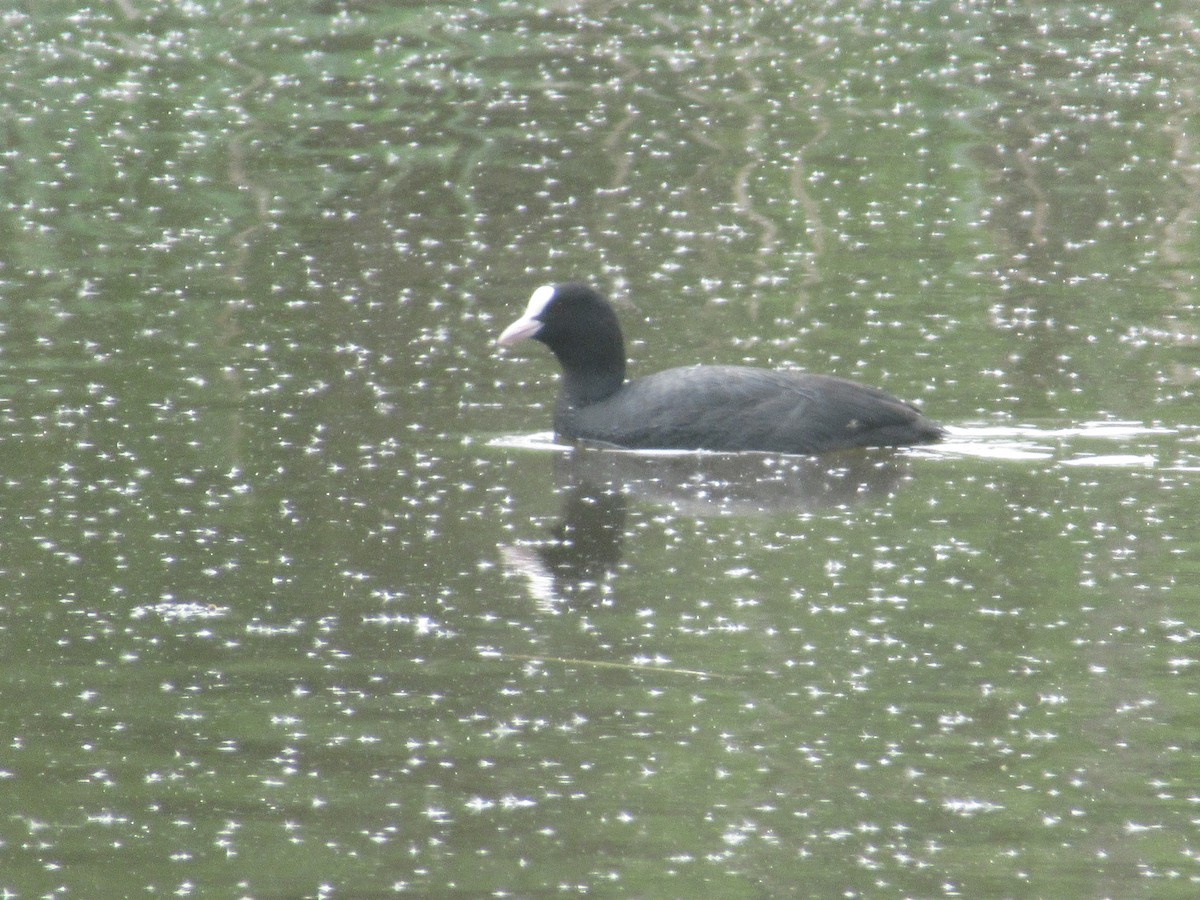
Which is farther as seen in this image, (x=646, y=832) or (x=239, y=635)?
(x=239, y=635)

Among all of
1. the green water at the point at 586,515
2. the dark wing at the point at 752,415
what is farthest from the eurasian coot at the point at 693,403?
the green water at the point at 586,515

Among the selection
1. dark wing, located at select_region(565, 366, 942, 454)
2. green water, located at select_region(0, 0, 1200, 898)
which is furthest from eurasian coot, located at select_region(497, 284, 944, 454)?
green water, located at select_region(0, 0, 1200, 898)

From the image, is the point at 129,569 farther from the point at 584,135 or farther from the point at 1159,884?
the point at 584,135

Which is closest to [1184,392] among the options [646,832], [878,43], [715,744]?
[715,744]

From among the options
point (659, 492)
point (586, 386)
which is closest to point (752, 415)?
point (659, 492)

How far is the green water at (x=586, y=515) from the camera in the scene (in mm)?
7199

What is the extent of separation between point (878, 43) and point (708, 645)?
59.3ft

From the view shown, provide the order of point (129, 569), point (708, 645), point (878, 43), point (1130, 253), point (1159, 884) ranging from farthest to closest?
point (878, 43) < point (1130, 253) < point (129, 569) < point (708, 645) < point (1159, 884)

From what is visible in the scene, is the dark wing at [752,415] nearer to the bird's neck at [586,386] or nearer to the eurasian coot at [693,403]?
the eurasian coot at [693,403]

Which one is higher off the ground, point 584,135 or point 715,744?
point 584,135

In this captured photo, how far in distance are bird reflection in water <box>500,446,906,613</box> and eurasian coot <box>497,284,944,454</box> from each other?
0.10m

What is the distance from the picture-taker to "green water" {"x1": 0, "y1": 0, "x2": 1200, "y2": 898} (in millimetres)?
7199

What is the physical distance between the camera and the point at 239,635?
9.02 metres

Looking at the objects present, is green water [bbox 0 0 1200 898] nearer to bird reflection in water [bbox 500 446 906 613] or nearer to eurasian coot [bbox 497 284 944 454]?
bird reflection in water [bbox 500 446 906 613]
